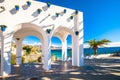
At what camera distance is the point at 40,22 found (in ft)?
40.7

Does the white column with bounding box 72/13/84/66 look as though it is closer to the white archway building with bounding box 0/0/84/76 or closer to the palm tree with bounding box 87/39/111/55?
the white archway building with bounding box 0/0/84/76

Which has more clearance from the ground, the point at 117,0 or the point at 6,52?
the point at 117,0

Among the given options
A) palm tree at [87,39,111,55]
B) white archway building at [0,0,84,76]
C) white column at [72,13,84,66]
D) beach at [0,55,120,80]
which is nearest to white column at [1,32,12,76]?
white archway building at [0,0,84,76]

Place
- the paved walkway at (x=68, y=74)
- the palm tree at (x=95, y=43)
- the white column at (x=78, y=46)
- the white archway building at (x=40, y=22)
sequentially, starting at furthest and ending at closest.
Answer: the palm tree at (x=95, y=43) → the white column at (x=78, y=46) → the white archway building at (x=40, y=22) → the paved walkway at (x=68, y=74)

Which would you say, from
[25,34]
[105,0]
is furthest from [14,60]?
[105,0]

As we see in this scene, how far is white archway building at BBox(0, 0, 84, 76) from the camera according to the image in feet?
35.1

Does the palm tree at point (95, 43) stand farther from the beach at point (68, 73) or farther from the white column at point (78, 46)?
the beach at point (68, 73)

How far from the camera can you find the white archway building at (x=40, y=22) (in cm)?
1070

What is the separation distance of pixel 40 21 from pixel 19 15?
5.55ft

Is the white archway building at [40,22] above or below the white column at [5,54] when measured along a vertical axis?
above

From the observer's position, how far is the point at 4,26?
10.6m

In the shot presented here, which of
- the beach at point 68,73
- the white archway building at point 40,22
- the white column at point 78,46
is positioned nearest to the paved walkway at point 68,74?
the beach at point 68,73

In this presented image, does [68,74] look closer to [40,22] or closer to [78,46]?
[40,22]

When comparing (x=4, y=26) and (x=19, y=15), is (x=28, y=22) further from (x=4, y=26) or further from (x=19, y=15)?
(x=4, y=26)
